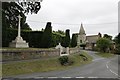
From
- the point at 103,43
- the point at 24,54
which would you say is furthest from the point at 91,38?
the point at 24,54

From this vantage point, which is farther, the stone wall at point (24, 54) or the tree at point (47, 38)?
the tree at point (47, 38)

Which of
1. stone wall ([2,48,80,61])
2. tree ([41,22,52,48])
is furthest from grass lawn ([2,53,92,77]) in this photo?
tree ([41,22,52,48])

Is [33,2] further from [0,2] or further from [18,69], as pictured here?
[18,69]

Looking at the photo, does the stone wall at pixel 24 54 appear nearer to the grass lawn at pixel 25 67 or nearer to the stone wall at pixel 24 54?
the stone wall at pixel 24 54

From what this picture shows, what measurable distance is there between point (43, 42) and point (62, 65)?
969 centimetres

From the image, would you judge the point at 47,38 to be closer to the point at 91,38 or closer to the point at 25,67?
the point at 25,67

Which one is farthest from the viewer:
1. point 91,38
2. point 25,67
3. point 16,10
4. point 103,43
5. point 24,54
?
point 91,38

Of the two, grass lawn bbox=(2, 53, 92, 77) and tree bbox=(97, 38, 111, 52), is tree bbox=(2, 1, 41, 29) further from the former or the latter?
tree bbox=(97, 38, 111, 52)

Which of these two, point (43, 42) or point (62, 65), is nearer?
point (62, 65)

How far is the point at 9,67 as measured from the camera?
20547mm

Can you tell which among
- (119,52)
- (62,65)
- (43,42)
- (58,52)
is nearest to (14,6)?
(43,42)

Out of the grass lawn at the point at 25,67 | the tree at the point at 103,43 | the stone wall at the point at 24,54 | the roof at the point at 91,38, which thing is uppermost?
the roof at the point at 91,38

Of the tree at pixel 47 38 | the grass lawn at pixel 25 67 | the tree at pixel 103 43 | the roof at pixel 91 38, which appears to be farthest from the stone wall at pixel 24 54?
the roof at pixel 91 38

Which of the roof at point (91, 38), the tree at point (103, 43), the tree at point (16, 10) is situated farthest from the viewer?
the roof at point (91, 38)
